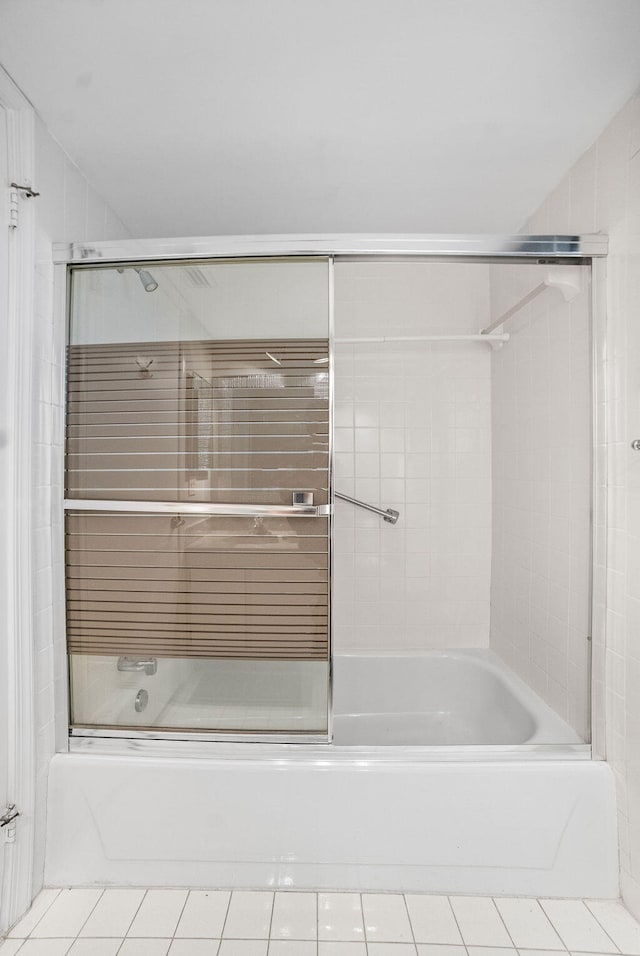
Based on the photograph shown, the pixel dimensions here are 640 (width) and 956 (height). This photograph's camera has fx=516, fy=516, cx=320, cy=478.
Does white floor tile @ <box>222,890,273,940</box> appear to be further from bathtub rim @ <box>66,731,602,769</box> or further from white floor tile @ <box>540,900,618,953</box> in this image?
white floor tile @ <box>540,900,618,953</box>

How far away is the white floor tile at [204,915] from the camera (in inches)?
54.3

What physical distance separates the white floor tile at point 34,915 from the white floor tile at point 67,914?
0.01 m

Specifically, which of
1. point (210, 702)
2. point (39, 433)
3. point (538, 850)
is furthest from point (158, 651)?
point (538, 850)

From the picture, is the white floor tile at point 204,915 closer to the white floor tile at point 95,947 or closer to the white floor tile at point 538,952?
the white floor tile at point 95,947

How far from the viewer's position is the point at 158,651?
1.64 m

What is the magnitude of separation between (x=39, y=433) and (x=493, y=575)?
2003mm

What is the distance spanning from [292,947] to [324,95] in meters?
2.30

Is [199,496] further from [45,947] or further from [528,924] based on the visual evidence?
[528,924]

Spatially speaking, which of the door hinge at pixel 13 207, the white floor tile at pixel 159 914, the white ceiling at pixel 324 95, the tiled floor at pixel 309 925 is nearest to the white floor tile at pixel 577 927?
the tiled floor at pixel 309 925

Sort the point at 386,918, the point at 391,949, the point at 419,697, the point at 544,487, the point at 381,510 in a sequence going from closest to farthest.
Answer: the point at 391,949
the point at 386,918
the point at 544,487
the point at 419,697
the point at 381,510

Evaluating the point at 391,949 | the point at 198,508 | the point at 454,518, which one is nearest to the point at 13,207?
the point at 198,508

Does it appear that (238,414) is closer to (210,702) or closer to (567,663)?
(210,702)

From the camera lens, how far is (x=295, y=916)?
143 cm

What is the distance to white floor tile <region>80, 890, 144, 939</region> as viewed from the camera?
4.55 feet
